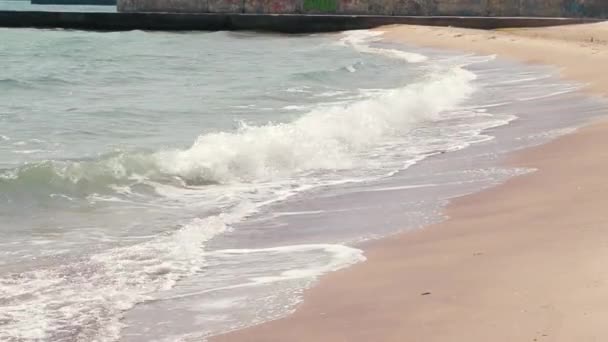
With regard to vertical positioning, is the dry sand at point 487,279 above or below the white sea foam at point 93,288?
above

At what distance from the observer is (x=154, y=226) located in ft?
22.4

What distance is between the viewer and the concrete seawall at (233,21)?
4394 centimetres

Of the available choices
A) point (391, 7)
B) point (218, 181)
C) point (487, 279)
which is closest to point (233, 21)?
point (391, 7)

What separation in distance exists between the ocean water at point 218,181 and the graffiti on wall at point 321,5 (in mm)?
32062

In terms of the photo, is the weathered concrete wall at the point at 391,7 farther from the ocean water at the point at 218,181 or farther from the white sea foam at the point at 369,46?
the ocean water at the point at 218,181

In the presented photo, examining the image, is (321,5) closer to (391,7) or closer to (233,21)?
(391,7)

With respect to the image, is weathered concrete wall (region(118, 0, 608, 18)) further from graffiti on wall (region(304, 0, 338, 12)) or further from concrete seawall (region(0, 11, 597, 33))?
concrete seawall (region(0, 11, 597, 33))

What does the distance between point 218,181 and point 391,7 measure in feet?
141

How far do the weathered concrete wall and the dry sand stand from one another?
41.5 meters

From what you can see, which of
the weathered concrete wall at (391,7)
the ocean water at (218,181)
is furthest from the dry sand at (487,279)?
the weathered concrete wall at (391,7)

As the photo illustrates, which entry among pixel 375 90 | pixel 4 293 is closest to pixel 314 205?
pixel 4 293

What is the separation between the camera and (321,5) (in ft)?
169

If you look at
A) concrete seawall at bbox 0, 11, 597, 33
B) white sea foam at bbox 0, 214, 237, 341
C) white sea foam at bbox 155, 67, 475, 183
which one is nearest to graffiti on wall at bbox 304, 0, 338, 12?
concrete seawall at bbox 0, 11, 597, 33

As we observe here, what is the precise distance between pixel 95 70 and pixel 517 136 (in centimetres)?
1475
